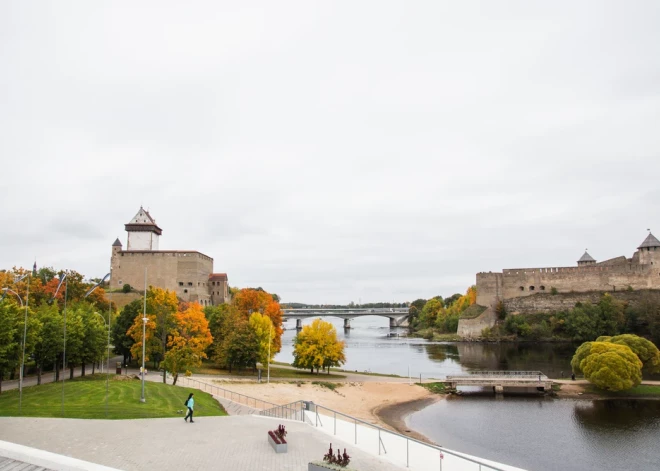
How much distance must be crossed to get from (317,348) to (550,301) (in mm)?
76479

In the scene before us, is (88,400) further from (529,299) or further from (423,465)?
(529,299)

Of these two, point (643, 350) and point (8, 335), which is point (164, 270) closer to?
point (8, 335)

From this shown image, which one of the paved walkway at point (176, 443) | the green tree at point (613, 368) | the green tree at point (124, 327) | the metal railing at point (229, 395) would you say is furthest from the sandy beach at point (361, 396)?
the paved walkway at point (176, 443)

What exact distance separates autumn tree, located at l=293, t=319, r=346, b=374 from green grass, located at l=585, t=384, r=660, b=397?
2349cm

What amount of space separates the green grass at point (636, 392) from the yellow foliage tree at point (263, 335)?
29254 mm

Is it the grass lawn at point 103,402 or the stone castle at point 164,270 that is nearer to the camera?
the grass lawn at point 103,402

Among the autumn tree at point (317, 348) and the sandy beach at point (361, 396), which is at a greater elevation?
the autumn tree at point (317, 348)

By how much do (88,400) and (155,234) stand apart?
92.3 m

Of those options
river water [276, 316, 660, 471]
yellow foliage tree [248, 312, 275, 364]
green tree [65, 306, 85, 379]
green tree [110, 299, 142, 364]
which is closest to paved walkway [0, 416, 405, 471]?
river water [276, 316, 660, 471]

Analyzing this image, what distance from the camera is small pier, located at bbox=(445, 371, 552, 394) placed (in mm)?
44750

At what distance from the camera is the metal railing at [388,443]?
57.1 ft

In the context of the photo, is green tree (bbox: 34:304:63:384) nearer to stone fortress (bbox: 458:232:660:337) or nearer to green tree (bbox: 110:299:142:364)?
green tree (bbox: 110:299:142:364)

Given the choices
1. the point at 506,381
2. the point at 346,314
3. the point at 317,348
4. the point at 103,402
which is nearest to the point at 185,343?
the point at 103,402

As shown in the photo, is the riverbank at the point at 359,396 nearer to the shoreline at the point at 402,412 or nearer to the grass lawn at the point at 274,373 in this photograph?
the shoreline at the point at 402,412
